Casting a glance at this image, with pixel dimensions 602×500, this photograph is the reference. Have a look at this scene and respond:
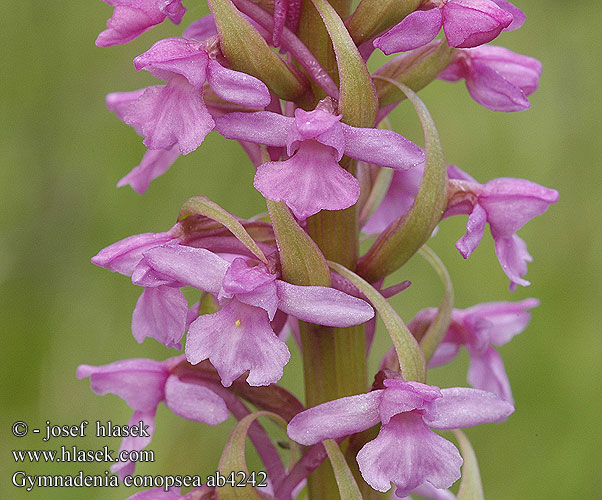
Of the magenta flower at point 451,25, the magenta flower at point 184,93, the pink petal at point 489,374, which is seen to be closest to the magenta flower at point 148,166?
the magenta flower at point 184,93

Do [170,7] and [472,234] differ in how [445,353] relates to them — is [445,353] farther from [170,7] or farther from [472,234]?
[170,7]

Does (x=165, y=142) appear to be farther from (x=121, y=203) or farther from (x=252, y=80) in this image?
(x=121, y=203)

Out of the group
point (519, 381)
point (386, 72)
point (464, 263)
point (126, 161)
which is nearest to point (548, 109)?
point (464, 263)

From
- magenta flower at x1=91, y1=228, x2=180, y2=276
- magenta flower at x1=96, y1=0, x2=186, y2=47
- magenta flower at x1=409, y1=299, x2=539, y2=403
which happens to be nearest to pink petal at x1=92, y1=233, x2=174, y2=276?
magenta flower at x1=91, y1=228, x2=180, y2=276

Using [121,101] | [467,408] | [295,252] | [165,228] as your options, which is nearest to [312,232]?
[295,252]

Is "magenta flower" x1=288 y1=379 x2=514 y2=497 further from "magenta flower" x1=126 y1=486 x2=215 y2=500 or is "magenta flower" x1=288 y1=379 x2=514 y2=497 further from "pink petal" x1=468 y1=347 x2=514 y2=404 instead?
"pink petal" x1=468 y1=347 x2=514 y2=404

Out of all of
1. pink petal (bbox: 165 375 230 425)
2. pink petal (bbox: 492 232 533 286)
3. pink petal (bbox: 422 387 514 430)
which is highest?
pink petal (bbox: 492 232 533 286)
